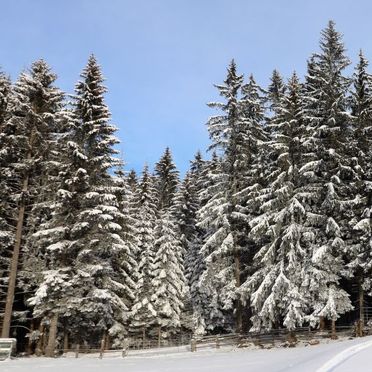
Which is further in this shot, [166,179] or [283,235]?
[166,179]

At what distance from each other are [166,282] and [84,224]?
60.8 feet

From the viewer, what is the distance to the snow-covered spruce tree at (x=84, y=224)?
83.6 ft

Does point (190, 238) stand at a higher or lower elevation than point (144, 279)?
higher

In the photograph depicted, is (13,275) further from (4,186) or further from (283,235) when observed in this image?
(283,235)

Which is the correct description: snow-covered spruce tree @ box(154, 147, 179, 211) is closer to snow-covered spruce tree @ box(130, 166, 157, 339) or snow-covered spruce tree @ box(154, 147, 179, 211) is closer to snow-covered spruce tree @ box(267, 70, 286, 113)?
snow-covered spruce tree @ box(130, 166, 157, 339)

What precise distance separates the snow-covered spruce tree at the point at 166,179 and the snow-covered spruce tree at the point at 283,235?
27887mm

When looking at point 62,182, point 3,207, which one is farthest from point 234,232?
point 3,207

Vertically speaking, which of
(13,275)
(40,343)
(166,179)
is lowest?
(40,343)

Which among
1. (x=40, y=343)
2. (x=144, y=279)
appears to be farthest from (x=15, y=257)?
(x=144, y=279)

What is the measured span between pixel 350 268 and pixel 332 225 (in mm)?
2775

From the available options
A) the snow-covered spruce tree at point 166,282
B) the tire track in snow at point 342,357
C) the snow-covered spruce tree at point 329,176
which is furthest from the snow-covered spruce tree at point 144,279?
the tire track in snow at point 342,357

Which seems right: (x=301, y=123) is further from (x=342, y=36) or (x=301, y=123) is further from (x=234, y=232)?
(x=234, y=232)

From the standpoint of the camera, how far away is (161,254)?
42969 millimetres

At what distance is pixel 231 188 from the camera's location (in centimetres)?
3203
